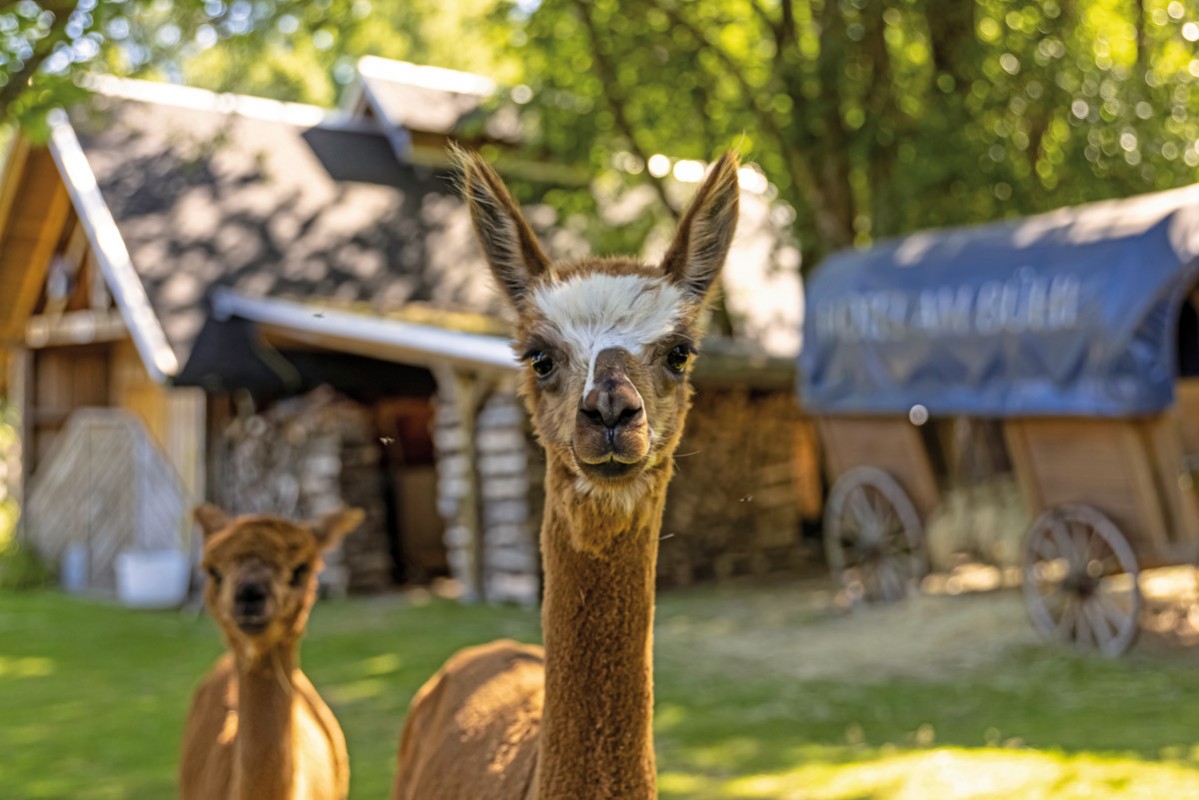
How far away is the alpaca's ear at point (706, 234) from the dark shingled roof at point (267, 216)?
11.4m

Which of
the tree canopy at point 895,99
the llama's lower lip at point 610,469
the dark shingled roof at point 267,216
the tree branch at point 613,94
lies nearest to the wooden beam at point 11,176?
the dark shingled roof at point 267,216

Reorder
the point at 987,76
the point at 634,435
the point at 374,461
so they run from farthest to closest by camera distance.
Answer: the point at 374,461, the point at 987,76, the point at 634,435

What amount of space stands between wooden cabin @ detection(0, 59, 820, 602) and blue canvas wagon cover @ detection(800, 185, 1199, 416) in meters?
3.05

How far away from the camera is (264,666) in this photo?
4.08m

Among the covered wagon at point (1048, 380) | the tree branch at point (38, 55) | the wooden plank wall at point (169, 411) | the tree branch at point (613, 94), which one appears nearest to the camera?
the tree branch at point (38, 55)

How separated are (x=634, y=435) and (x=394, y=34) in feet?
121

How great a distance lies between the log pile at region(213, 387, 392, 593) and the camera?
14.6m

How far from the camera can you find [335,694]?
9500 millimetres

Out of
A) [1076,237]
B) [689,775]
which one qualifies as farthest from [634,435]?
[1076,237]

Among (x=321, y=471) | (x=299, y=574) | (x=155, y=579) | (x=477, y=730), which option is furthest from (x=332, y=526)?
(x=155, y=579)

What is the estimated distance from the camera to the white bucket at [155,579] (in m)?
14.7

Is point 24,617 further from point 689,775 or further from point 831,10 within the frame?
point 831,10

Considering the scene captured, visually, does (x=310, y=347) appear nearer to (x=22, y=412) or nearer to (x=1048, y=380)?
(x=22, y=412)

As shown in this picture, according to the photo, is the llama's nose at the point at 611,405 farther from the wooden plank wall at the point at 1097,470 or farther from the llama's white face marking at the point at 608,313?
the wooden plank wall at the point at 1097,470
